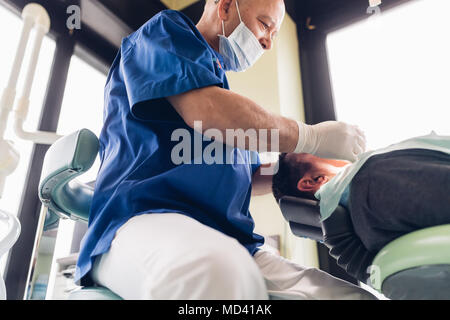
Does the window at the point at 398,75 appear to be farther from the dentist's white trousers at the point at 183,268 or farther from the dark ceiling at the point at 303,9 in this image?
the dentist's white trousers at the point at 183,268

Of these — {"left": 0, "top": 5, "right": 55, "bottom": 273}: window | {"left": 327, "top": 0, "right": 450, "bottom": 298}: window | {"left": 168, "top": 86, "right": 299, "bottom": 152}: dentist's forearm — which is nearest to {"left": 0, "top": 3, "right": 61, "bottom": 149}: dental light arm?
{"left": 168, "top": 86, "right": 299, "bottom": 152}: dentist's forearm

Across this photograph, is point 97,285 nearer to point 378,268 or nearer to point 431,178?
point 378,268

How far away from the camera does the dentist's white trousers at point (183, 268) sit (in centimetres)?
48

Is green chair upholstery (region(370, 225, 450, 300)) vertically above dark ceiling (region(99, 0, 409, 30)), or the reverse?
dark ceiling (region(99, 0, 409, 30))

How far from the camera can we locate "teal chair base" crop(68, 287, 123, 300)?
645mm

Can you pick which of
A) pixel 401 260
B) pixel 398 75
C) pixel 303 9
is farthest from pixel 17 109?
pixel 303 9

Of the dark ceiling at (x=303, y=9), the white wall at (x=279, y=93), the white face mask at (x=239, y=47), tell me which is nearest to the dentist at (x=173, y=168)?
the white face mask at (x=239, y=47)

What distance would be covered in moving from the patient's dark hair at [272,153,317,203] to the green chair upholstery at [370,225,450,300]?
392mm

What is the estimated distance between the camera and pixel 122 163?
82 cm

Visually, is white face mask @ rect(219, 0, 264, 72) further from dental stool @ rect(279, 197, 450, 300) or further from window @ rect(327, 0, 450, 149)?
window @ rect(327, 0, 450, 149)

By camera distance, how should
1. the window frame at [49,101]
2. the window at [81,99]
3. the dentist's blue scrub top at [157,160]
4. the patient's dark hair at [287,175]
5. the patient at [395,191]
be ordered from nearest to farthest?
the patient at [395,191], the dentist's blue scrub top at [157,160], the patient's dark hair at [287,175], the window frame at [49,101], the window at [81,99]

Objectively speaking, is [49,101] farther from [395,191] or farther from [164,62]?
[395,191]

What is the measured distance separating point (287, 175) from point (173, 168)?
393mm

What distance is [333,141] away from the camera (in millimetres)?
952
